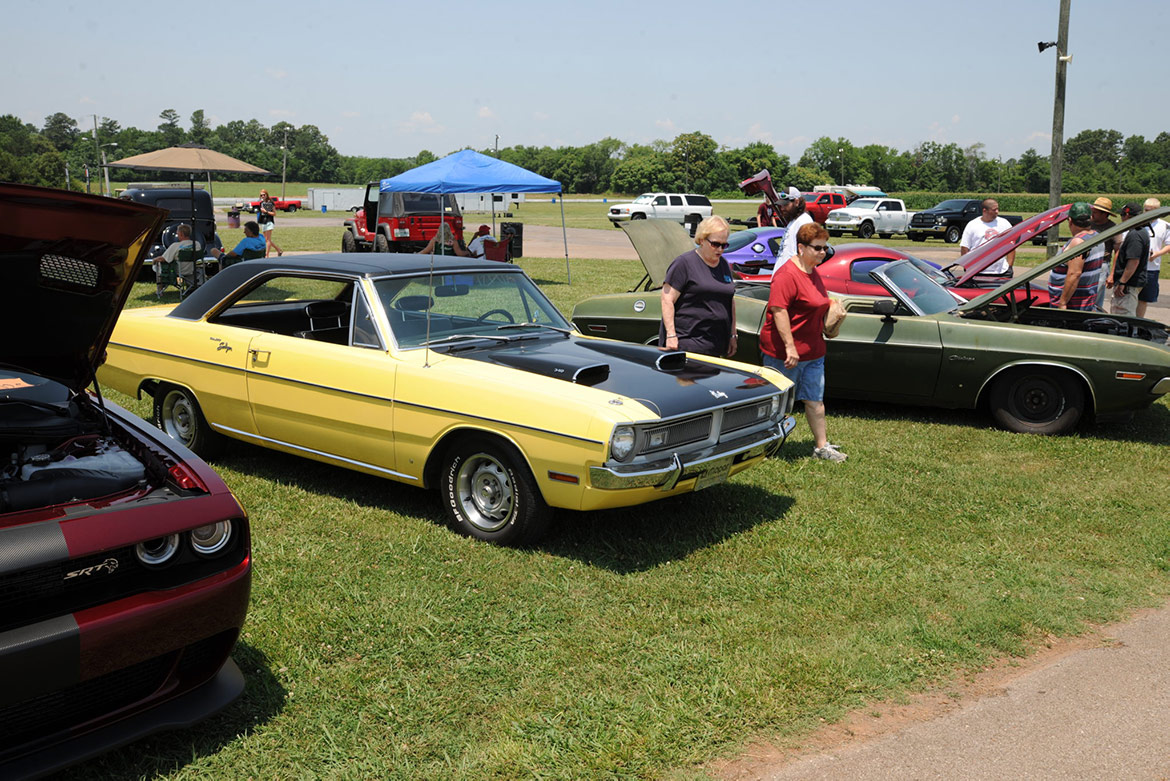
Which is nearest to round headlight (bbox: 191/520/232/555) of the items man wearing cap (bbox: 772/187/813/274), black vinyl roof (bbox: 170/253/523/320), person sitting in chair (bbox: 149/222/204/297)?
black vinyl roof (bbox: 170/253/523/320)

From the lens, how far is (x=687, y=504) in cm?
588

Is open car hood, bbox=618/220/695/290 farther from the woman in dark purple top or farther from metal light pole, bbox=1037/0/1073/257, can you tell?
metal light pole, bbox=1037/0/1073/257

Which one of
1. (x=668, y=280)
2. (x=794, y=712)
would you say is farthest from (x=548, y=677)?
(x=668, y=280)

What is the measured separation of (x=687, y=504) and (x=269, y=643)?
9.10 ft

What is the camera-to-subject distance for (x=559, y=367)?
503 centimetres

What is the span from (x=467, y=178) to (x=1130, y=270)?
1122 centimetres

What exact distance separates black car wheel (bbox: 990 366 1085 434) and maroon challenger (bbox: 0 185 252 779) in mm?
6307

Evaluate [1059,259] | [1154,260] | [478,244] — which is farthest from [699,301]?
[478,244]

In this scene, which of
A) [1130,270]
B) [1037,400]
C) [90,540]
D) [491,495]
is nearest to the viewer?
[90,540]

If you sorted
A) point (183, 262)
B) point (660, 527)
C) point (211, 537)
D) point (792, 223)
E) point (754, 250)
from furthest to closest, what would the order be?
point (754, 250), point (183, 262), point (792, 223), point (660, 527), point (211, 537)

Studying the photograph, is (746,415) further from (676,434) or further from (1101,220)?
(1101,220)

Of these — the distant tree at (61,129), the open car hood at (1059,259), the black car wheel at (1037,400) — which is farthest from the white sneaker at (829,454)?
the distant tree at (61,129)

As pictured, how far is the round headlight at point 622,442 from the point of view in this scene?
4.46 m

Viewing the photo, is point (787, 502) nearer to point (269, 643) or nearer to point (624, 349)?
point (624, 349)
